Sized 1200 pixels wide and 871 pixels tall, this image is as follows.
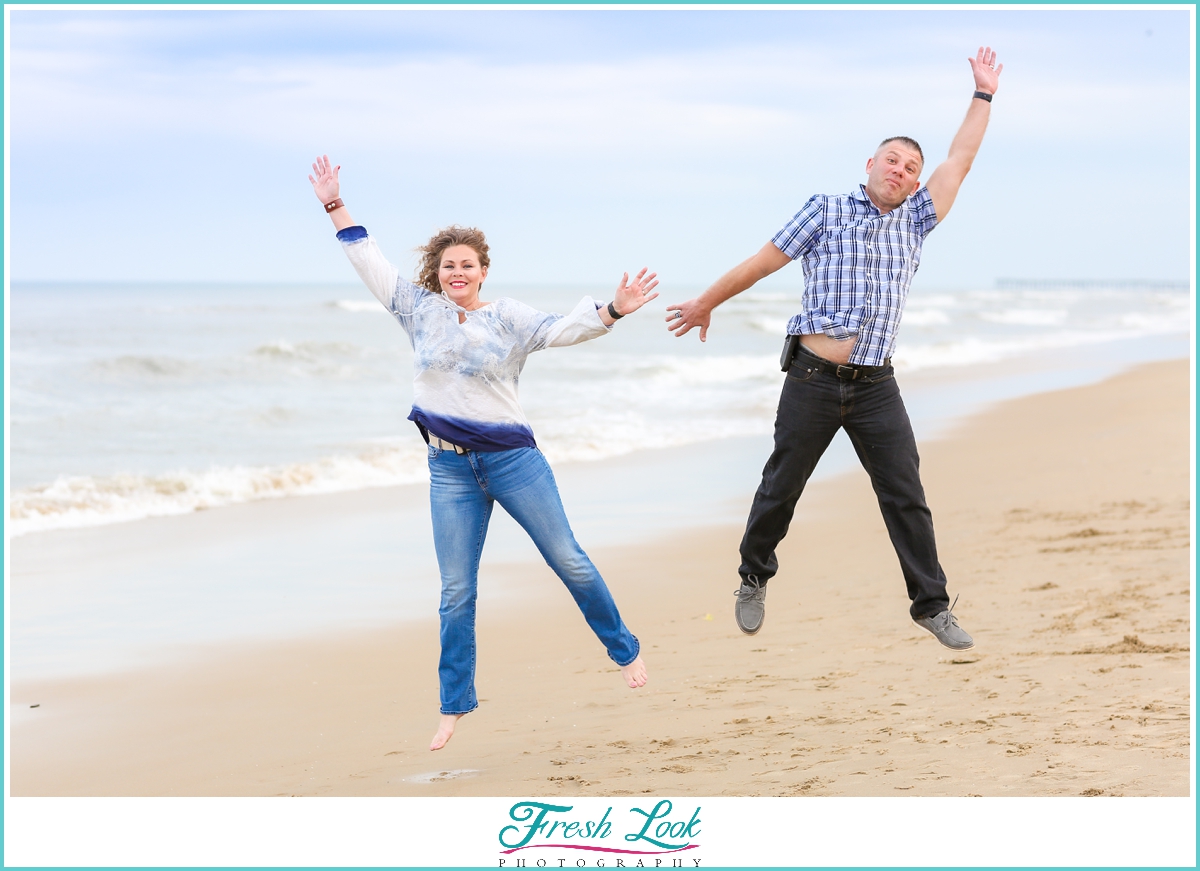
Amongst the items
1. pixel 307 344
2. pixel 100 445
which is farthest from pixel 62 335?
pixel 100 445

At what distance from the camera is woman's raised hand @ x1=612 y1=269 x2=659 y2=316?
13.5ft

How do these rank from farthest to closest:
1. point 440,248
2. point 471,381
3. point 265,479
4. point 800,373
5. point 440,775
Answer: point 265,479 → point 440,775 → point 800,373 → point 440,248 → point 471,381

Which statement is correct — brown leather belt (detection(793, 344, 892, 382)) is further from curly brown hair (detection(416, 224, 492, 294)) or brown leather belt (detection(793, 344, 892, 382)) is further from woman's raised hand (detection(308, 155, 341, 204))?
woman's raised hand (detection(308, 155, 341, 204))

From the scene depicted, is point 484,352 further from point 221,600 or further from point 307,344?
point 307,344

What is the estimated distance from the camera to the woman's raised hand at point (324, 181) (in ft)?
14.3

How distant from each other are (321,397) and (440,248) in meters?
14.9

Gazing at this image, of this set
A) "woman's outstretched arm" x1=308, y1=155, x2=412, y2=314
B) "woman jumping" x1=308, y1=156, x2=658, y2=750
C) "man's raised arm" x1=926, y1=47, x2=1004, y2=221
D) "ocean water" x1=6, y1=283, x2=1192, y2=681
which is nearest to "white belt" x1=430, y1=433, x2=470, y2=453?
"woman jumping" x1=308, y1=156, x2=658, y2=750

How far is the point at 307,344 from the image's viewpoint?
83.2 feet

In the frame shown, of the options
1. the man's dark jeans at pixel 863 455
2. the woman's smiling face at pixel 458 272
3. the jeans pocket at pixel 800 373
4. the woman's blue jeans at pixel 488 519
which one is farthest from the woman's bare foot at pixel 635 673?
the woman's smiling face at pixel 458 272

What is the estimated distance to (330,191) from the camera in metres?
4.36

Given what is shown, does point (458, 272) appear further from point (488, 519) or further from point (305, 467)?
point (305, 467)

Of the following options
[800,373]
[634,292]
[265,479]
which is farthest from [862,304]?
[265,479]

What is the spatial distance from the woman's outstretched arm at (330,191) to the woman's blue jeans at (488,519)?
0.86 meters

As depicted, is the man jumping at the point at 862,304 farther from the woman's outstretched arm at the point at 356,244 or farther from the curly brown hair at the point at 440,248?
the woman's outstretched arm at the point at 356,244
